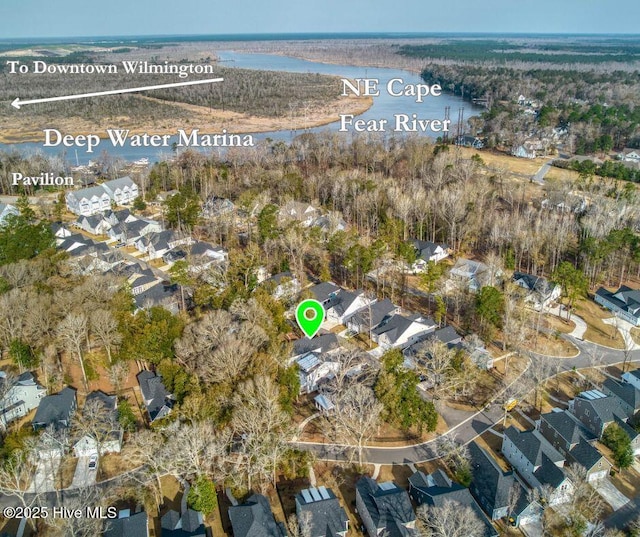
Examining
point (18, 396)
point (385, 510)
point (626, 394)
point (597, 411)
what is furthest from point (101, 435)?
point (626, 394)

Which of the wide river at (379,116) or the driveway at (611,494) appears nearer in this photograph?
the driveway at (611,494)

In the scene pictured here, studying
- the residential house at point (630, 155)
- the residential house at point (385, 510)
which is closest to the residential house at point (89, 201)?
the residential house at point (385, 510)

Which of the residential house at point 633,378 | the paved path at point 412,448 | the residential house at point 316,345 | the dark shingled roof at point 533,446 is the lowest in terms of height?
the paved path at point 412,448

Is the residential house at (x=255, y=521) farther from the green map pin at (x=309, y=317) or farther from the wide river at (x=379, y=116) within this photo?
the wide river at (x=379, y=116)

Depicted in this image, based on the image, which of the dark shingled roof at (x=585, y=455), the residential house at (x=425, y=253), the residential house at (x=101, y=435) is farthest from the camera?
the residential house at (x=425, y=253)

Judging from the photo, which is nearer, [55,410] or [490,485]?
[490,485]

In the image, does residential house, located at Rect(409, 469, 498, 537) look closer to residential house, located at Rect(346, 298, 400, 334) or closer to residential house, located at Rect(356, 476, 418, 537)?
residential house, located at Rect(356, 476, 418, 537)

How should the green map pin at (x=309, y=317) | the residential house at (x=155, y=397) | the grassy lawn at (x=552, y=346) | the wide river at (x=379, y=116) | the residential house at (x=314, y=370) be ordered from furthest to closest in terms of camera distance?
the wide river at (x=379, y=116)
the grassy lawn at (x=552, y=346)
the green map pin at (x=309, y=317)
the residential house at (x=314, y=370)
the residential house at (x=155, y=397)

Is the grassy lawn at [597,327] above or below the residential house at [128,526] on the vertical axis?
below

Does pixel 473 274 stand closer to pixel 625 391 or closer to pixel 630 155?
pixel 625 391
